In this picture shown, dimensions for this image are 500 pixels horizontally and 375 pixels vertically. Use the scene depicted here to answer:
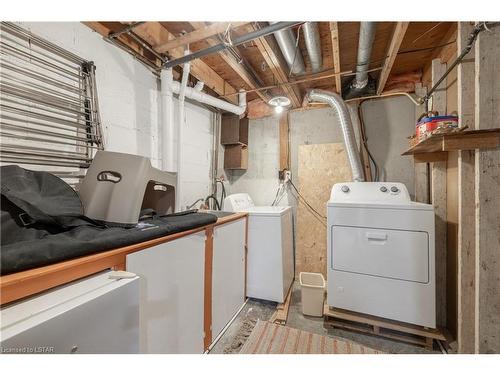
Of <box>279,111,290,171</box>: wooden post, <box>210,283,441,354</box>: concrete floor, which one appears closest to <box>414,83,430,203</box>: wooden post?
<box>210,283,441,354</box>: concrete floor

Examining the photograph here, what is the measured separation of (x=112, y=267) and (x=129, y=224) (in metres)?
0.24

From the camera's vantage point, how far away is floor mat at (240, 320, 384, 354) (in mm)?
1397

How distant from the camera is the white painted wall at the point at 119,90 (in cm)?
132

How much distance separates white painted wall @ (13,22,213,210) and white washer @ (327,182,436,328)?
66.8 inches

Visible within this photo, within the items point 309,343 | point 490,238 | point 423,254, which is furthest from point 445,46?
point 309,343

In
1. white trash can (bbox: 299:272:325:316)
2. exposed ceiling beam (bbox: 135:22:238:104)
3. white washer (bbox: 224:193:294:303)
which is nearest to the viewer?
exposed ceiling beam (bbox: 135:22:238:104)

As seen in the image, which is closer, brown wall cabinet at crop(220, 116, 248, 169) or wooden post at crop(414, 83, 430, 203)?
wooden post at crop(414, 83, 430, 203)

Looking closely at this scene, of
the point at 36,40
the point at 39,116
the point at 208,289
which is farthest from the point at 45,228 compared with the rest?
the point at 36,40

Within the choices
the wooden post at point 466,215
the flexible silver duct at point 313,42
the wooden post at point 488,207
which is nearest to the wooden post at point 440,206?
the wooden post at point 466,215

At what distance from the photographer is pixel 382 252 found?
1.65 meters

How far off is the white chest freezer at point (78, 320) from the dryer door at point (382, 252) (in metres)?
1.62

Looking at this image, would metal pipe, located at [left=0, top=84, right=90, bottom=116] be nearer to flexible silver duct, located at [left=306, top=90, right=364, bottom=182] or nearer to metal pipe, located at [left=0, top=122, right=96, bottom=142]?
metal pipe, located at [left=0, top=122, right=96, bottom=142]

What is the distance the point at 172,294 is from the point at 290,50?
2091 mm

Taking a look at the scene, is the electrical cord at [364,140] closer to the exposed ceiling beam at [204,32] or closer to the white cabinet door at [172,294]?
the exposed ceiling beam at [204,32]
